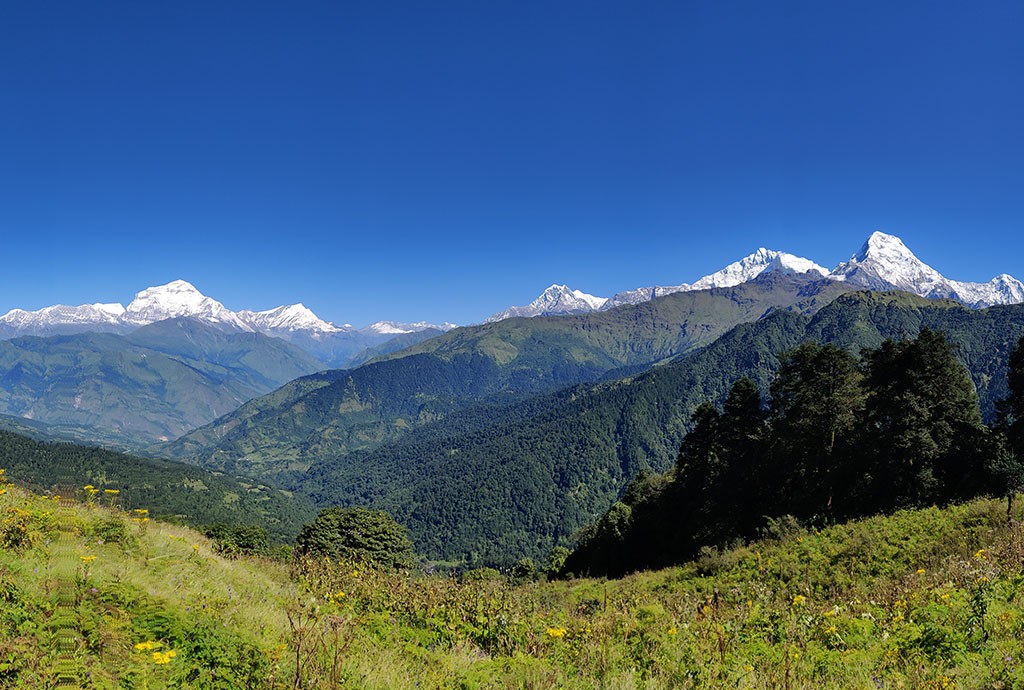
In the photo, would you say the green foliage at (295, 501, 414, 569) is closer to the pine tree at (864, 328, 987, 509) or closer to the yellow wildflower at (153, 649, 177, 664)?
the pine tree at (864, 328, 987, 509)

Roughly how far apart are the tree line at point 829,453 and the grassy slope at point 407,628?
18.5 meters

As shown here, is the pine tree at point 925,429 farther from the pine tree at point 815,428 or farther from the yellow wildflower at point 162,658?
the yellow wildflower at point 162,658

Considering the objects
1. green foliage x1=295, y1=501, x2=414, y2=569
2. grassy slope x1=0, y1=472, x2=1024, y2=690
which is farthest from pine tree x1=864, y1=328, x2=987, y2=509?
green foliage x1=295, y1=501, x2=414, y2=569

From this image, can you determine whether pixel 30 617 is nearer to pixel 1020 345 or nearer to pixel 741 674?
pixel 741 674

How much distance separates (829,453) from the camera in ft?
121

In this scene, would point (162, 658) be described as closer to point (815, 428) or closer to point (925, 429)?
point (925, 429)

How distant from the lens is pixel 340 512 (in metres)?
52.6

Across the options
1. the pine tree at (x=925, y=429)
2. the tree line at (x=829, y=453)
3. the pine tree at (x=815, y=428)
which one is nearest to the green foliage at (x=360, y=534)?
the tree line at (x=829, y=453)

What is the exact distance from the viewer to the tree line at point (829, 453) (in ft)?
97.8

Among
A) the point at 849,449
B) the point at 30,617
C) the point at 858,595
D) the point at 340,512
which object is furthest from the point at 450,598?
the point at 340,512

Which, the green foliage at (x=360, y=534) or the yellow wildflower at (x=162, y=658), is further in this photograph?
the green foliage at (x=360, y=534)

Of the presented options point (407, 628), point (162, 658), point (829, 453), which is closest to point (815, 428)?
point (829, 453)

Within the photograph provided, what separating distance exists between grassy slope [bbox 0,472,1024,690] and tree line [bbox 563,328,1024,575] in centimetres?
1853

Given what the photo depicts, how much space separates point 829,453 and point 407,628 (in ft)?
123
